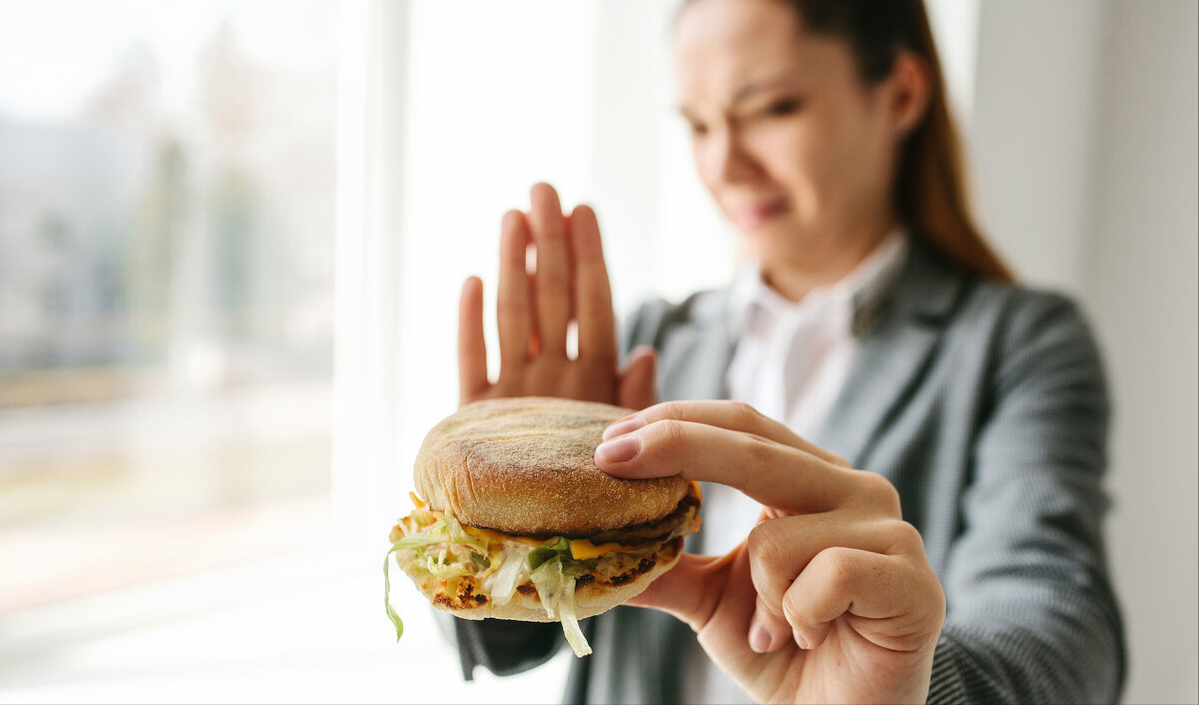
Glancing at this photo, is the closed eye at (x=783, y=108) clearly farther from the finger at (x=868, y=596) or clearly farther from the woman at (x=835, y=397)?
the finger at (x=868, y=596)

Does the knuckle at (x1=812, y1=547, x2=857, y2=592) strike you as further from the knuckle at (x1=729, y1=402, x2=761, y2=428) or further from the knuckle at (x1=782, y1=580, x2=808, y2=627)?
the knuckle at (x1=729, y1=402, x2=761, y2=428)

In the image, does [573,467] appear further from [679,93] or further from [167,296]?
[167,296]

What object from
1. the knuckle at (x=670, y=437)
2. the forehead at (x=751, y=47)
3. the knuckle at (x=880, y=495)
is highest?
the forehead at (x=751, y=47)

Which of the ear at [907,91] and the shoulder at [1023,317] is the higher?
the ear at [907,91]

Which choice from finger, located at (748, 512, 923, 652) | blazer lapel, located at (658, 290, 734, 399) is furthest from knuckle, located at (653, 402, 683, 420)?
blazer lapel, located at (658, 290, 734, 399)

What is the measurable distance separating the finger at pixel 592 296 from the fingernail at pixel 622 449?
58cm

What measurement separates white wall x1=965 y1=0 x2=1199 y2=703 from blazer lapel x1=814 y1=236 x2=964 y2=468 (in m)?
0.95

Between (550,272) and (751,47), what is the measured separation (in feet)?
2.27

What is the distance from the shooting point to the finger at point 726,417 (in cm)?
86

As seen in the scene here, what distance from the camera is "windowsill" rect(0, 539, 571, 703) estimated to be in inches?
70.8

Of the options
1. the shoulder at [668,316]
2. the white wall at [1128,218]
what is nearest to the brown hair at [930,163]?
the shoulder at [668,316]

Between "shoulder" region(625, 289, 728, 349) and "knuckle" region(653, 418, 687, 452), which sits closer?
"knuckle" region(653, 418, 687, 452)

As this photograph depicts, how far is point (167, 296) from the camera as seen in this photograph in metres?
2.08

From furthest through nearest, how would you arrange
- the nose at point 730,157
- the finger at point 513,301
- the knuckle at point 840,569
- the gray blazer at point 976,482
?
the nose at point 730,157 → the finger at point 513,301 → the gray blazer at point 976,482 → the knuckle at point 840,569
